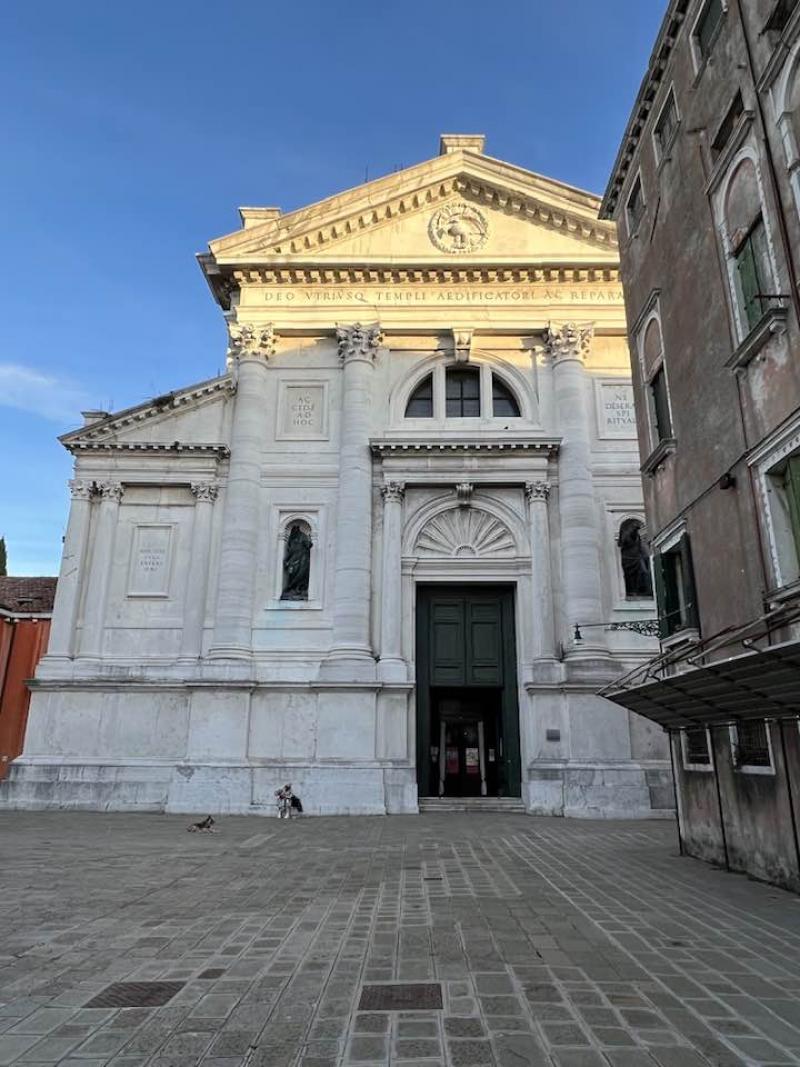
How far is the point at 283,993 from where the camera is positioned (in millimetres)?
5164

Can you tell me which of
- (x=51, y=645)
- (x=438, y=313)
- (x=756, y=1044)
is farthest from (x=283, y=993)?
(x=438, y=313)

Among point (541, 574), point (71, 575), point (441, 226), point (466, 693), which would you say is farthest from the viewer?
point (441, 226)

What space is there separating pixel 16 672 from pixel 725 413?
20801 millimetres

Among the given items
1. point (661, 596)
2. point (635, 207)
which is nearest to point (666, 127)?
point (635, 207)

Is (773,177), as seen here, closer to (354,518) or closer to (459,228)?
(354,518)

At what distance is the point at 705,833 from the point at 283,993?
26.3ft

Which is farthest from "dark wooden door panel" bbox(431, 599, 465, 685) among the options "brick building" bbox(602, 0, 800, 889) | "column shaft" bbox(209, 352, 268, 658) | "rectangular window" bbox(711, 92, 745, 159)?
"rectangular window" bbox(711, 92, 745, 159)

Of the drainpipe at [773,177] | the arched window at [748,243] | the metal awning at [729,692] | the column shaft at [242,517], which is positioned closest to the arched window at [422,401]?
the column shaft at [242,517]

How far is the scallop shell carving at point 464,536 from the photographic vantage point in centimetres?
2244

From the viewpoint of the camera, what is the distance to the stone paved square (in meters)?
4.29

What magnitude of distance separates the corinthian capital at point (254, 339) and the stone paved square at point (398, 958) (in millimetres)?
15990

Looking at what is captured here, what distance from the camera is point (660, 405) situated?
519 inches

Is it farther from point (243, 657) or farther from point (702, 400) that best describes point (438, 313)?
point (702, 400)

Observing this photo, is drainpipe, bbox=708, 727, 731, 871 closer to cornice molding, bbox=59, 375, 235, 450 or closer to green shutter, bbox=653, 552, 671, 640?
green shutter, bbox=653, 552, 671, 640
